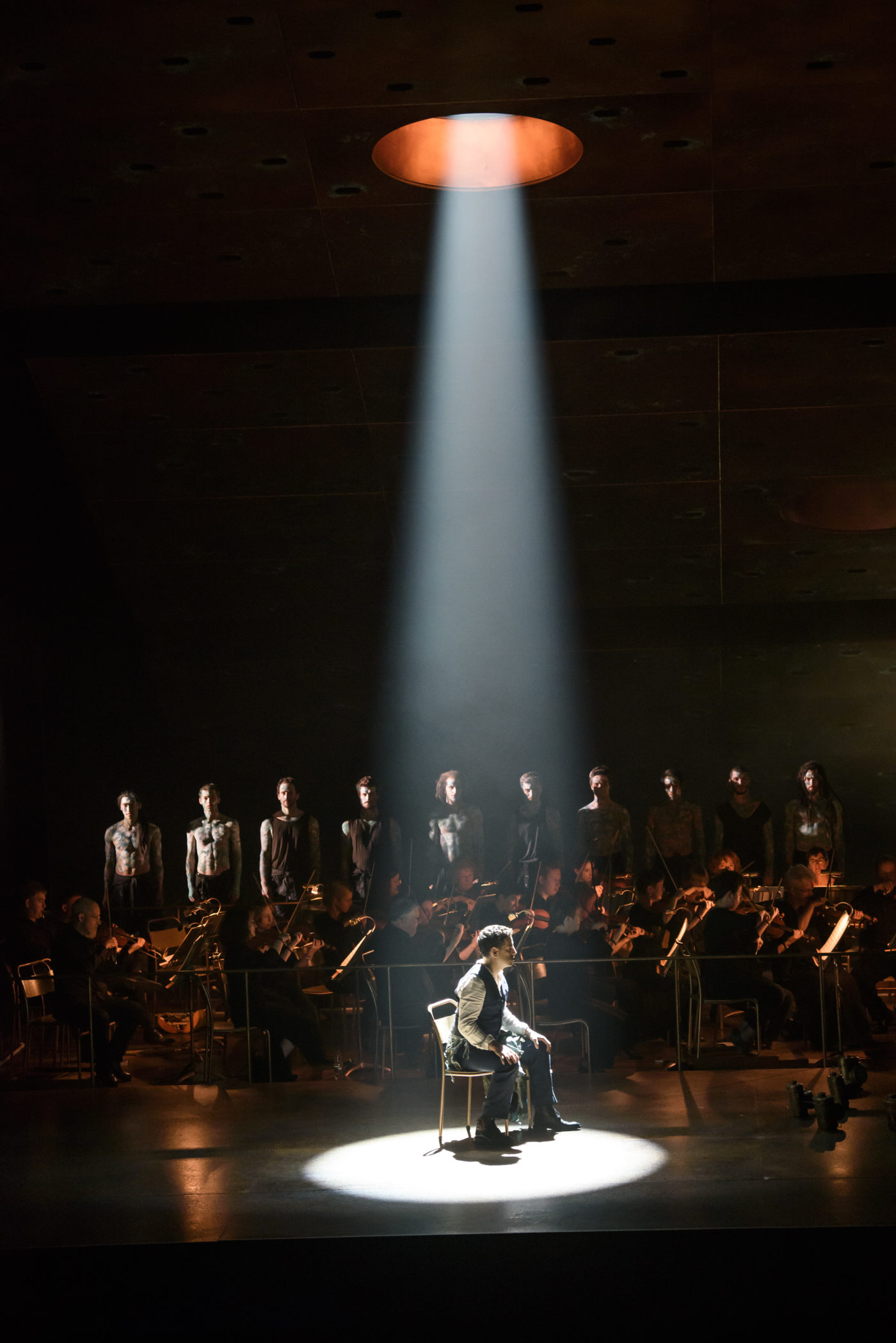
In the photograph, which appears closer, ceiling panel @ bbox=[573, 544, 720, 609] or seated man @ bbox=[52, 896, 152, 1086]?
seated man @ bbox=[52, 896, 152, 1086]

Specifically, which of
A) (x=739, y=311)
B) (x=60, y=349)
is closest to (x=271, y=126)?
(x=60, y=349)

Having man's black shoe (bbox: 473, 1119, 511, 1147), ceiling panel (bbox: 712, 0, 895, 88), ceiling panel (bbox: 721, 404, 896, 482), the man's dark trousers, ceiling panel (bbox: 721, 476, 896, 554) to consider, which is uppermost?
ceiling panel (bbox: 712, 0, 895, 88)

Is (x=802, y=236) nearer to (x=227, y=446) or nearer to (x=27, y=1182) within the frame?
(x=227, y=446)

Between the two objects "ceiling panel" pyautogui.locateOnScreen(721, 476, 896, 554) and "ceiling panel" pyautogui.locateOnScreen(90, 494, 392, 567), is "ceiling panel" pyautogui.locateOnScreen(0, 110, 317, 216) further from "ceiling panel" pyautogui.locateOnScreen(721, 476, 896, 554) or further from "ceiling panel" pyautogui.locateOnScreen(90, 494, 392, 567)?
"ceiling panel" pyautogui.locateOnScreen(721, 476, 896, 554)

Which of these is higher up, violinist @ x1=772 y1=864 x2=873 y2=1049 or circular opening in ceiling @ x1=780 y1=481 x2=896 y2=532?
circular opening in ceiling @ x1=780 y1=481 x2=896 y2=532

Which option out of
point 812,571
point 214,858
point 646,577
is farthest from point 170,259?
point 812,571

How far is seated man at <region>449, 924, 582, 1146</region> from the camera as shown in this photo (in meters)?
6.96

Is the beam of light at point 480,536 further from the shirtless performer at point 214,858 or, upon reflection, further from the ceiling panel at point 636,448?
the shirtless performer at point 214,858

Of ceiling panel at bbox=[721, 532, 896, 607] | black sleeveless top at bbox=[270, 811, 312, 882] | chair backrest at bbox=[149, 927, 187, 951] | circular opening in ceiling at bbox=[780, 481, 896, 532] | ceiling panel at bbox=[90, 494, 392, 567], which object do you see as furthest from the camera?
ceiling panel at bbox=[721, 532, 896, 607]

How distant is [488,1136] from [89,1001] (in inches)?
113

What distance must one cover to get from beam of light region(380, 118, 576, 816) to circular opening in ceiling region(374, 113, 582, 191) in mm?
45

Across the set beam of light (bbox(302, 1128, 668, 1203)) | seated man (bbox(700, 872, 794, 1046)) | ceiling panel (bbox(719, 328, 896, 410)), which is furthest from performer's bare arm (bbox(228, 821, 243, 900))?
beam of light (bbox(302, 1128, 668, 1203))

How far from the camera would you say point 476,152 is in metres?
9.84

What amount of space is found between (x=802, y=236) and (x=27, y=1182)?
7.85 metres
